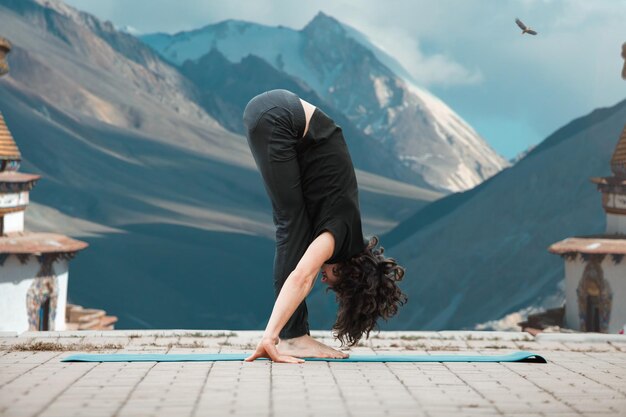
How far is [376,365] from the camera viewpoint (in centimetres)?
805

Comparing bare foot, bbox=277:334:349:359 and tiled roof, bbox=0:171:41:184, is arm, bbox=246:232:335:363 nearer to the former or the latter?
bare foot, bbox=277:334:349:359

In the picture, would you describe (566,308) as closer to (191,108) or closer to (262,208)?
(262,208)

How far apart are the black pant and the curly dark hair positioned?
0.36 metres

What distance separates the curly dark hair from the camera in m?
8.25

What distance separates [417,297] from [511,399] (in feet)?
234

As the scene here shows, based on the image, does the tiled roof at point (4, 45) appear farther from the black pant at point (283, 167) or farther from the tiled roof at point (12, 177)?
the black pant at point (283, 167)

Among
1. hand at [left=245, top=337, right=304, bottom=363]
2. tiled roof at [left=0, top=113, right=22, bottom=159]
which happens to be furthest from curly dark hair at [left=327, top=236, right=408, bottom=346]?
tiled roof at [left=0, top=113, right=22, bottom=159]

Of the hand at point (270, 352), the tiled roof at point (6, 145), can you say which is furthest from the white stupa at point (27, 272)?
the hand at point (270, 352)

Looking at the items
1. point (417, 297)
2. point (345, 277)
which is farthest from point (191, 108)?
point (345, 277)

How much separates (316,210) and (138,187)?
125058 millimetres

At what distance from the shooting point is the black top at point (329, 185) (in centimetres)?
821

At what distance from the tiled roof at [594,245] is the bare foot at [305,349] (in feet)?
81.6

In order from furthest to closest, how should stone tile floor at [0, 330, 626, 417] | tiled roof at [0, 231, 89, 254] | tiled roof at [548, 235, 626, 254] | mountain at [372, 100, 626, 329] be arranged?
mountain at [372, 100, 626, 329] → tiled roof at [548, 235, 626, 254] → tiled roof at [0, 231, 89, 254] → stone tile floor at [0, 330, 626, 417]

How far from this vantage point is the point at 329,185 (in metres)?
8.27
